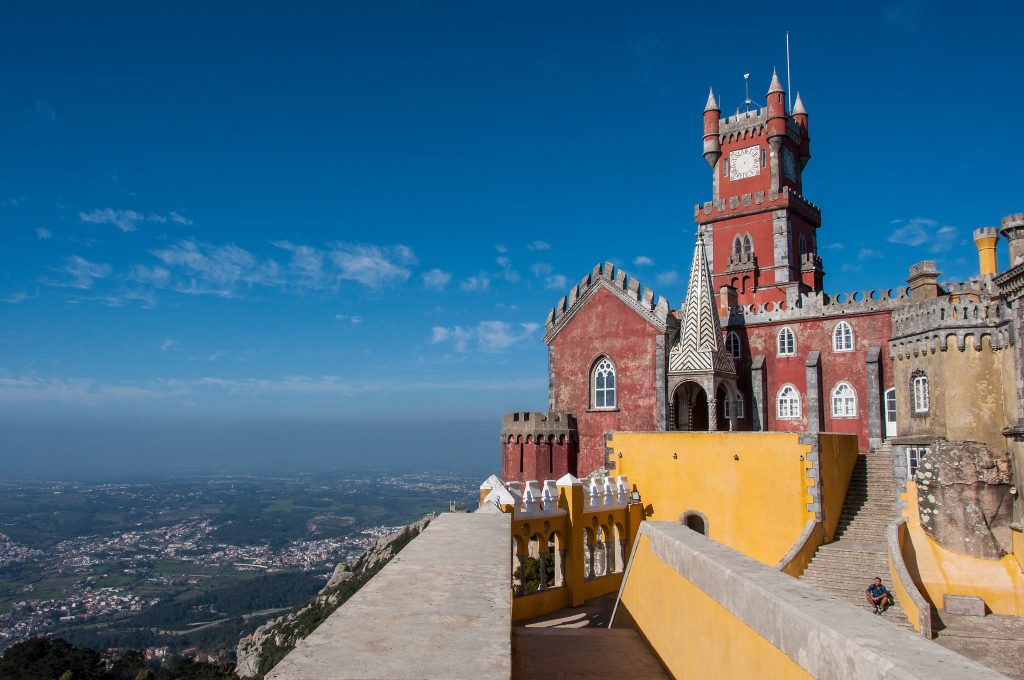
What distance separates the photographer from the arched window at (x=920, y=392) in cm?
2384

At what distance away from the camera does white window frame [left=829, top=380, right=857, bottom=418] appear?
2917 centimetres

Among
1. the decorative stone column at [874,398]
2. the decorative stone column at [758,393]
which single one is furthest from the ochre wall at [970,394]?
the decorative stone column at [758,393]

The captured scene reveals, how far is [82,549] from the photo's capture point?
445 ft

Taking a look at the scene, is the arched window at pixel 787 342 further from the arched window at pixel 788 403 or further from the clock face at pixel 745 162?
the clock face at pixel 745 162

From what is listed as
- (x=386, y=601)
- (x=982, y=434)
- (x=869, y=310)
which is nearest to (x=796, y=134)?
(x=869, y=310)

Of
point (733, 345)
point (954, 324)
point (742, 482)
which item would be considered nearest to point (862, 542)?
point (742, 482)

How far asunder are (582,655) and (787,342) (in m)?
25.4

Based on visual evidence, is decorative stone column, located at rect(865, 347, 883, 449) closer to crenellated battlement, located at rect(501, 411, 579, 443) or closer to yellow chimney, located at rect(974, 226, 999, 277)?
yellow chimney, located at rect(974, 226, 999, 277)

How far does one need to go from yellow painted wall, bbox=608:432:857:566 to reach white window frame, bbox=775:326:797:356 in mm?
9878

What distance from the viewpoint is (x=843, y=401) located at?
96.7 ft

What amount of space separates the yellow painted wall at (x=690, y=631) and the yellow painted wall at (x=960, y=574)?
12.9 m

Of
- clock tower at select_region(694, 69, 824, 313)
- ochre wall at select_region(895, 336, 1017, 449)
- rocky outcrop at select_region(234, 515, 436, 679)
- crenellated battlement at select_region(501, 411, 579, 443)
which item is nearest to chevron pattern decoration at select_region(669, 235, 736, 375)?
crenellated battlement at select_region(501, 411, 579, 443)

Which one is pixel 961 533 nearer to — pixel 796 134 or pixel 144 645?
pixel 796 134

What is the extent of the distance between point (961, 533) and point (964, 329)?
20.3 ft
